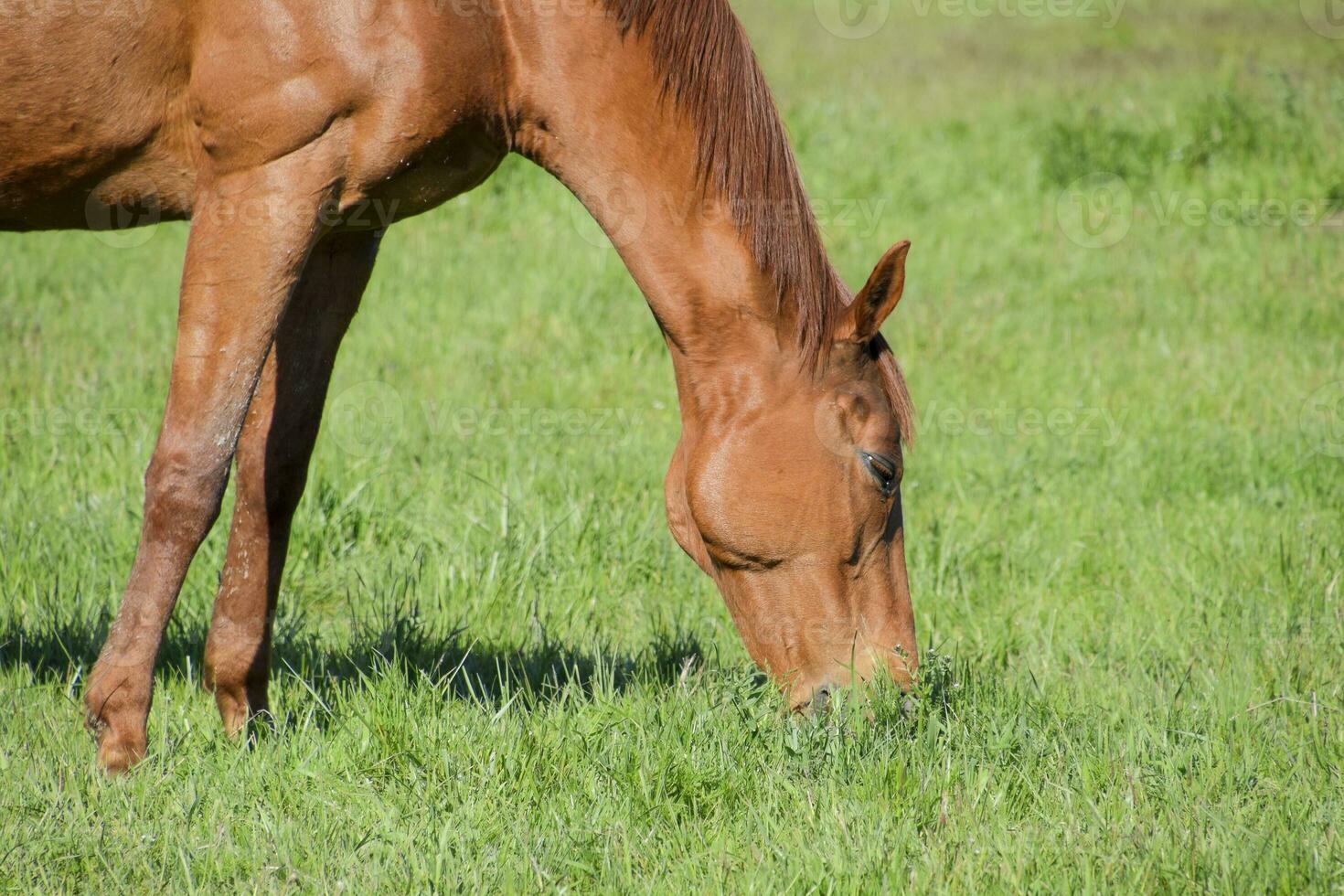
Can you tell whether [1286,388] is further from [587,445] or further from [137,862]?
[137,862]

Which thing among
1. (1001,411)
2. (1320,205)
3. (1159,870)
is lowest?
(1159,870)

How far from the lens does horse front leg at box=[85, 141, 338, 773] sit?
2773mm

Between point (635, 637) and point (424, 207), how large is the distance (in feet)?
5.34

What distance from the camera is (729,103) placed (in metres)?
2.95

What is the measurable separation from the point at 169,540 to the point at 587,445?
2.75m

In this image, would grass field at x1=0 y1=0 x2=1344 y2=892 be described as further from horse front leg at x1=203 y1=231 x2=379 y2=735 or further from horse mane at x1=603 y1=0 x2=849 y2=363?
horse mane at x1=603 y1=0 x2=849 y2=363

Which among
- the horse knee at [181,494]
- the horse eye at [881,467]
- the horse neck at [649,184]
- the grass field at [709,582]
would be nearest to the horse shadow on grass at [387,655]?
the grass field at [709,582]

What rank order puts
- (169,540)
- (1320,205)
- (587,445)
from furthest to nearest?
(1320,205) < (587,445) < (169,540)

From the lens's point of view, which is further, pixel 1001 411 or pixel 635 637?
pixel 1001 411

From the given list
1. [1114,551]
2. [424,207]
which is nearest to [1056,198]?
[1114,551]

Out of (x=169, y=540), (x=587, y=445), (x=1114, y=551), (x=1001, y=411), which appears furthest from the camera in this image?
(x=1001, y=411)

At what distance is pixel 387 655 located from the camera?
3.77m

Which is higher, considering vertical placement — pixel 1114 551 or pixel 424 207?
pixel 424 207

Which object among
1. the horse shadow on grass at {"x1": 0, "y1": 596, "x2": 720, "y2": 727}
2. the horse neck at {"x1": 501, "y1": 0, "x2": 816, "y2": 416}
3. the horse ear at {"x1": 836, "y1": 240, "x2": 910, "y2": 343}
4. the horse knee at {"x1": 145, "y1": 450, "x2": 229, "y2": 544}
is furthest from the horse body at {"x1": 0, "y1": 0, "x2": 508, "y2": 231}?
the horse shadow on grass at {"x1": 0, "y1": 596, "x2": 720, "y2": 727}
